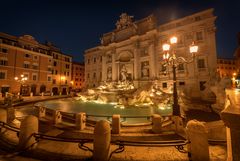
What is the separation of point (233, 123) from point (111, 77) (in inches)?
1233

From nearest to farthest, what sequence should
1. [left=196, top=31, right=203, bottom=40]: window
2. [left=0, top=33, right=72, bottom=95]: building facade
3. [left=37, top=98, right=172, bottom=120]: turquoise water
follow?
[left=37, top=98, right=172, bottom=120]: turquoise water
[left=196, top=31, right=203, bottom=40]: window
[left=0, top=33, right=72, bottom=95]: building facade

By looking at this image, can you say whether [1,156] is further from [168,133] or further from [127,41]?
[127,41]

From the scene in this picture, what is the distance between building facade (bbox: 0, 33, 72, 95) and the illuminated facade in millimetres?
11716

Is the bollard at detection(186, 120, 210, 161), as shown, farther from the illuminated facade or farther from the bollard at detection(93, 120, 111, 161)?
the illuminated facade

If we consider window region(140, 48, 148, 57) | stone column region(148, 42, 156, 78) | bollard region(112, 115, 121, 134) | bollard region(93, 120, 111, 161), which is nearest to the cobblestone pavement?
bollard region(93, 120, 111, 161)

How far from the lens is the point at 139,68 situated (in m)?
28.2

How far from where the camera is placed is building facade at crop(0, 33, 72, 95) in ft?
87.3

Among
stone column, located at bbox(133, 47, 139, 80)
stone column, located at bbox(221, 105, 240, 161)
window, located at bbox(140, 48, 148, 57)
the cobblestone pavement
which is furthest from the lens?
stone column, located at bbox(133, 47, 139, 80)

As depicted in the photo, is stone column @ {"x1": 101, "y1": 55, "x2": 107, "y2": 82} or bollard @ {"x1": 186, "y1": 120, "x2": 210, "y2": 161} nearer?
bollard @ {"x1": 186, "y1": 120, "x2": 210, "y2": 161}

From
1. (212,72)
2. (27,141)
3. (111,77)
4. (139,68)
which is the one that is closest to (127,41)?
(139,68)

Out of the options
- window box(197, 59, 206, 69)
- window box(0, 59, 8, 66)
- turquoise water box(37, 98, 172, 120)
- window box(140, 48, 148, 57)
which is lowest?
turquoise water box(37, 98, 172, 120)

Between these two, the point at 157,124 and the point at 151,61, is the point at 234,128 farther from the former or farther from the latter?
the point at 151,61

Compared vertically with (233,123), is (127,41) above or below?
above

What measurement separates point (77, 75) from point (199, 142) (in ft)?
185
